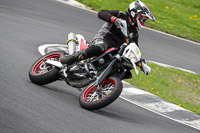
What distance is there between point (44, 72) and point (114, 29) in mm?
1576

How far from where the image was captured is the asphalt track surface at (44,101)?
5168 millimetres

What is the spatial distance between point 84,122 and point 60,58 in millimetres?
1883

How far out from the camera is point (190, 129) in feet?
23.6

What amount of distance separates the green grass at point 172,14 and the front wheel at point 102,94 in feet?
39.7

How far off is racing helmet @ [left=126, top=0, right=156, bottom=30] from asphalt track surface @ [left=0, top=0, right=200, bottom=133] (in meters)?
1.62

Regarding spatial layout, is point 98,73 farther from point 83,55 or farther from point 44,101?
point 44,101

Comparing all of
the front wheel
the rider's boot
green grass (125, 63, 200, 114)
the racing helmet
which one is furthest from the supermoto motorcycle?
green grass (125, 63, 200, 114)

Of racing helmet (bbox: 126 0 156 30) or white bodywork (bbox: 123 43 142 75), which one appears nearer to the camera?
white bodywork (bbox: 123 43 142 75)

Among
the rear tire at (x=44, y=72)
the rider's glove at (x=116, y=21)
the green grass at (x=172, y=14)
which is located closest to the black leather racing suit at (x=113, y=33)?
the rider's glove at (x=116, y=21)

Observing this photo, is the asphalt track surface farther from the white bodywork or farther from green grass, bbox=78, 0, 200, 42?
green grass, bbox=78, 0, 200, 42

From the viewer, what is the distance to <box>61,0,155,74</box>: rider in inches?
261

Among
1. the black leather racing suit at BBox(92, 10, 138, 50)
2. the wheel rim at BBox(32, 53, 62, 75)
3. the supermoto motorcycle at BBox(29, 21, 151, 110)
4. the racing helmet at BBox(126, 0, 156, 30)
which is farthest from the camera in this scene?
the wheel rim at BBox(32, 53, 62, 75)

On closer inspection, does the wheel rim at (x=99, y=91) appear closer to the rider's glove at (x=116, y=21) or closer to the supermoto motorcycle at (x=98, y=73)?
the supermoto motorcycle at (x=98, y=73)

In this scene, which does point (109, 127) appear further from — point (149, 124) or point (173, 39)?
point (173, 39)
